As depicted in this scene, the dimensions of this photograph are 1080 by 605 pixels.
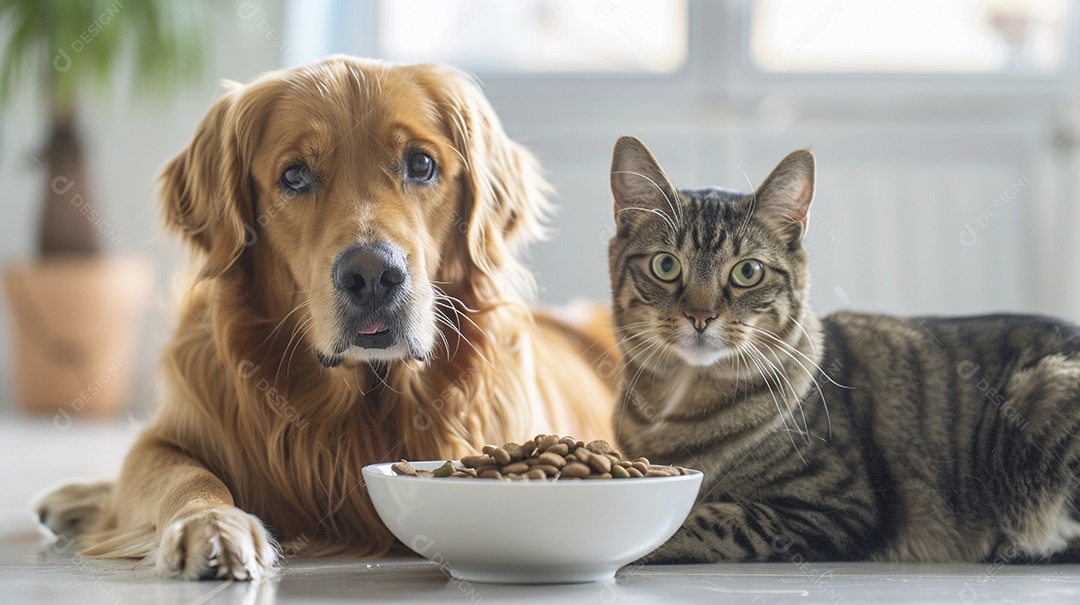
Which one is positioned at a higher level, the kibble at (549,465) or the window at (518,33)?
the window at (518,33)

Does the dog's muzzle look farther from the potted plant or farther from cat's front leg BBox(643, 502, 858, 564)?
the potted plant

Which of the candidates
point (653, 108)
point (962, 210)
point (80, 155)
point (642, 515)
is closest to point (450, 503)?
point (642, 515)

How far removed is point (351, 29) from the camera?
491 cm

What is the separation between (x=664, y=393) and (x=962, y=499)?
1.62 feet

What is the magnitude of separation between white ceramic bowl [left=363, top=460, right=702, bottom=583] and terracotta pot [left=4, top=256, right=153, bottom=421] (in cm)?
400

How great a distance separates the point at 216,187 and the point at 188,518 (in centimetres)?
65

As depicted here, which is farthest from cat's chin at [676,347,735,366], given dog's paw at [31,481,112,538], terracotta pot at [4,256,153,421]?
terracotta pot at [4,256,153,421]

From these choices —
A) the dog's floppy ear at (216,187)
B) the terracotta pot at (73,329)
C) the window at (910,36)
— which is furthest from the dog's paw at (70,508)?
the window at (910,36)

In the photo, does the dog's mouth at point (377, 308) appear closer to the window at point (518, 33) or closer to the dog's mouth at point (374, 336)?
the dog's mouth at point (374, 336)

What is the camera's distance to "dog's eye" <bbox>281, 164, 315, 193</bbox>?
1.75m

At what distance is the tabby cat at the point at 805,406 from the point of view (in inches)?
61.8

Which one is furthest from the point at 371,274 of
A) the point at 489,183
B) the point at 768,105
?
the point at 768,105

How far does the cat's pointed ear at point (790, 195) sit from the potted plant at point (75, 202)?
12.6ft

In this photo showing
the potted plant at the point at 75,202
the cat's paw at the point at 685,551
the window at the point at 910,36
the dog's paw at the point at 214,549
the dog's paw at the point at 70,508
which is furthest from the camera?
the potted plant at the point at 75,202
